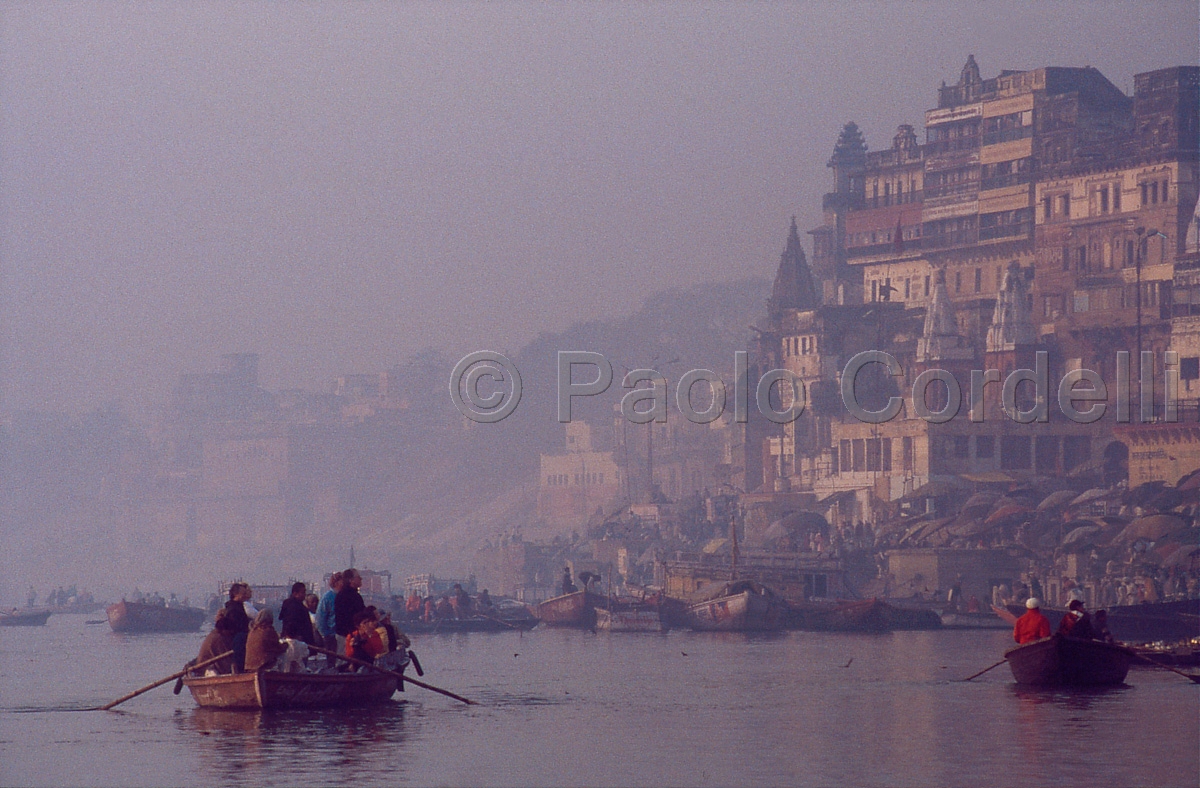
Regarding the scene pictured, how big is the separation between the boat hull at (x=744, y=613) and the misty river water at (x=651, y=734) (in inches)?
1117

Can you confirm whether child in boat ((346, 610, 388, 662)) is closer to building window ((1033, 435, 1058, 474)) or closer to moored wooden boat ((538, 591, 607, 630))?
moored wooden boat ((538, 591, 607, 630))

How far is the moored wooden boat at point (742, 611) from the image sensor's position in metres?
76.6

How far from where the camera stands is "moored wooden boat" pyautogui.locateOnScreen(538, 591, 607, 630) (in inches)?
3305

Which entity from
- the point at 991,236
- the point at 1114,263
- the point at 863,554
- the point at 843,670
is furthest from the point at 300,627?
the point at 991,236

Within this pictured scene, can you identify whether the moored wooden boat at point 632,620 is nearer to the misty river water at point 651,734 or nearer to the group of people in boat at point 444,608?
the group of people in boat at point 444,608

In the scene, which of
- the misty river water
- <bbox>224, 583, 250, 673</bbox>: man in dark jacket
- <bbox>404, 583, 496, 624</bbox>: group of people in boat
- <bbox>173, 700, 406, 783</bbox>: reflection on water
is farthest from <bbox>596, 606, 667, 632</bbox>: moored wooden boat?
<bbox>224, 583, 250, 673</bbox>: man in dark jacket

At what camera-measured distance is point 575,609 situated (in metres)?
84.6

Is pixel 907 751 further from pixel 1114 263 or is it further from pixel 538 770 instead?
pixel 1114 263

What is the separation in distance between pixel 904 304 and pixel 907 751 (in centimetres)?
9871

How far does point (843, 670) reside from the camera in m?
47.7

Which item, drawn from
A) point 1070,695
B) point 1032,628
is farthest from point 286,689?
point 1070,695

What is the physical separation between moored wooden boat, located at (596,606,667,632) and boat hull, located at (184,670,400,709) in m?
49.5

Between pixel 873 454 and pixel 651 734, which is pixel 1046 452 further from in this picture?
pixel 651 734

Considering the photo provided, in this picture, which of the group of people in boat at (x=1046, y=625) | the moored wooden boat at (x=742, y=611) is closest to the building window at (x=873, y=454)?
the moored wooden boat at (x=742, y=611)
